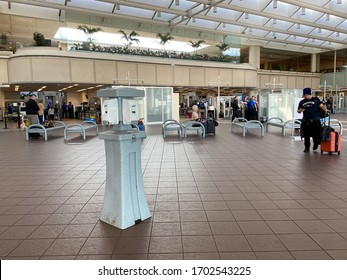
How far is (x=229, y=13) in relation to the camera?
70.3ft

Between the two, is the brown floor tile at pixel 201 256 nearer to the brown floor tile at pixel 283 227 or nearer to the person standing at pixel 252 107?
the brown floor tile at pixel 283 227

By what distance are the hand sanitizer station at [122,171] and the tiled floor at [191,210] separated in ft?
0.49

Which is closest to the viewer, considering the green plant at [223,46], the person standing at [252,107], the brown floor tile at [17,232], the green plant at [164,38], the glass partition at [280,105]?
the brown floor tile at [17,232]

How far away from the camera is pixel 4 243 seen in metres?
2.96

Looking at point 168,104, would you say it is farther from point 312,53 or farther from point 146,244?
point 312,53

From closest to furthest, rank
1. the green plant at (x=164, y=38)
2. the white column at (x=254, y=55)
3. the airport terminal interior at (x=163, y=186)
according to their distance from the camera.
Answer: the airport terminal interior at (x=163, y=186)
the green plant at (x=164, y=38)
the white column at (x=254, y=55)

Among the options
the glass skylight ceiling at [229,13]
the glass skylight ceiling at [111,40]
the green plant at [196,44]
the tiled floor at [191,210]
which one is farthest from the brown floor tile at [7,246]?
the green plant at [196,44]

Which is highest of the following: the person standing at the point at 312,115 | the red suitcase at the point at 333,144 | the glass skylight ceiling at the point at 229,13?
the glass skylight ceiling at the point at 229,13

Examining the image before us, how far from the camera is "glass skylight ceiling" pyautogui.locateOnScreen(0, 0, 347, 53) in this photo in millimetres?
18328

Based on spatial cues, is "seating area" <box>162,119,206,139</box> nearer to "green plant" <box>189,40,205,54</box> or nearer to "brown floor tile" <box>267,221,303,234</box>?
"brown floor tile" <box>267,221,303,234</box>

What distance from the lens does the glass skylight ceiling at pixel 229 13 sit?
60.1 ft

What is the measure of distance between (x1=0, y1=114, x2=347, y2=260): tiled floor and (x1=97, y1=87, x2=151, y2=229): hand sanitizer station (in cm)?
15

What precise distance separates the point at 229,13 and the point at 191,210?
20.7m

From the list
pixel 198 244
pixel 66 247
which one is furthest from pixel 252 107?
pixel 66 247
